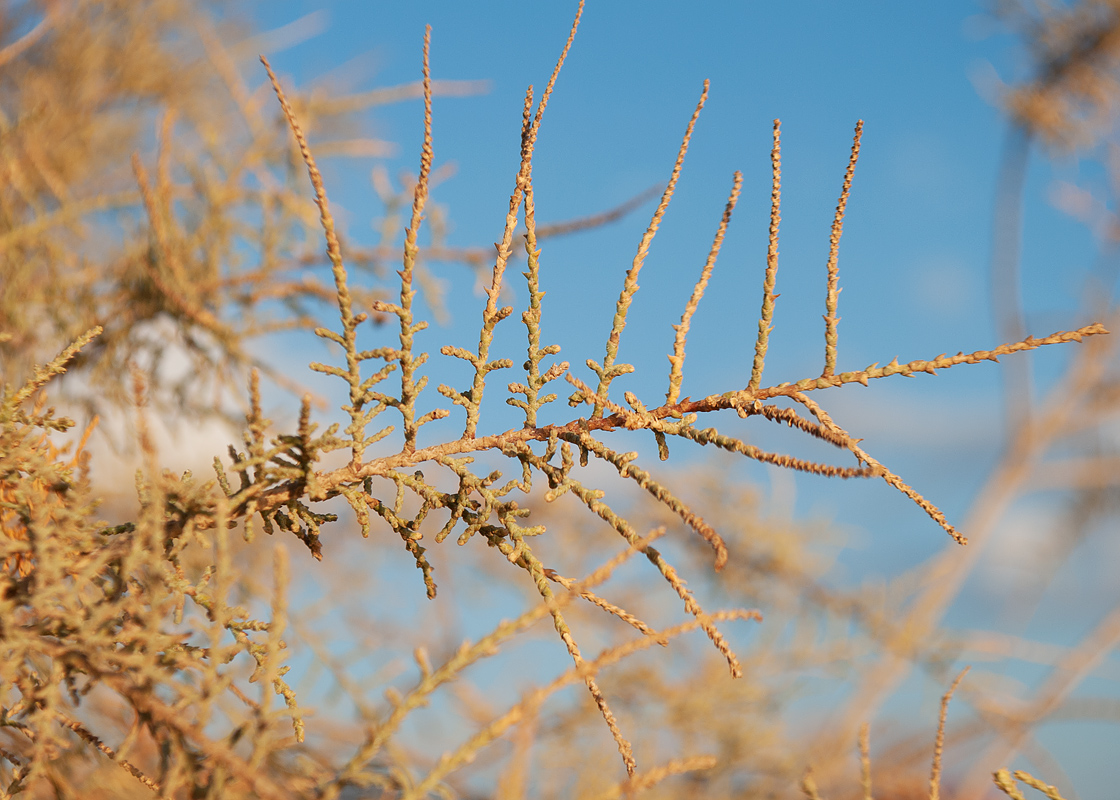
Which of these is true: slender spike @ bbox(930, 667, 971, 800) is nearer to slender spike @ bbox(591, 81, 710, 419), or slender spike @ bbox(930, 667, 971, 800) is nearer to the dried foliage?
the dried foliage

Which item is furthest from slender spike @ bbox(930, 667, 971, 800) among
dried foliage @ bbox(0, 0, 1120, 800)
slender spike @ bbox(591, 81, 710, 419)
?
slender spike @ bbox(591, 81, 710, 419)

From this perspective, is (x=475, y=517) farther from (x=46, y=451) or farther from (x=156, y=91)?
(x=156, y=91)

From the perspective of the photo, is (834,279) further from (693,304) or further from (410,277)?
(410,277)

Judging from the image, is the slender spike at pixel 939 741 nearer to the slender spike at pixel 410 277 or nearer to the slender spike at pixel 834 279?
the slender spike at pixel 834 279

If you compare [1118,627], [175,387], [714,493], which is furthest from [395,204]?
[1118,627]

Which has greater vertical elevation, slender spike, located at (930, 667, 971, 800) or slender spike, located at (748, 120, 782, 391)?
slender spike, located at (748, 120, 782, 391)

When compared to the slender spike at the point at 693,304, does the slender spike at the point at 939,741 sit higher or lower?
lower

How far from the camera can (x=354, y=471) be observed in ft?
3.49

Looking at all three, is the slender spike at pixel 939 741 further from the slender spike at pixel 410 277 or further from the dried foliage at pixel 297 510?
the slender spike at pixel 410 277

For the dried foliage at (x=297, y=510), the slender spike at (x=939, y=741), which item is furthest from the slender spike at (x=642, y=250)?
the slender spike at (x=939, y=741)

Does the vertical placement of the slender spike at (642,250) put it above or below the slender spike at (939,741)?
above

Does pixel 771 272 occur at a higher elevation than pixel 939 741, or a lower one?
higher

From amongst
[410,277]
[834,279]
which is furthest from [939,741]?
[410,277]

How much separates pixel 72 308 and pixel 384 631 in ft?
10.0
